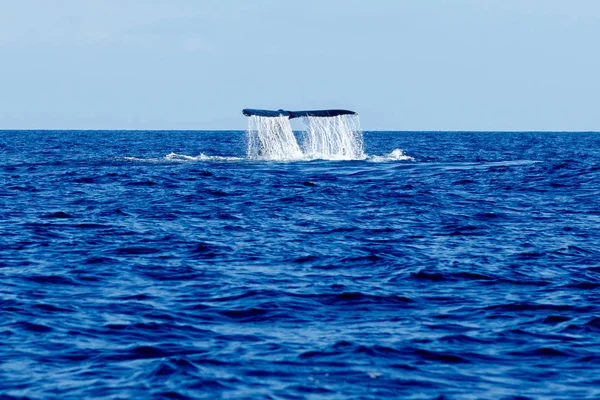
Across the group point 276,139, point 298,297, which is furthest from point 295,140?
point 298,297

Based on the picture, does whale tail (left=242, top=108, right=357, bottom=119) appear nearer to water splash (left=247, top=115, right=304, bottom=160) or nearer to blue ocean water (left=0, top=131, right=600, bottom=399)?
water splash (left=247, top=115, right=304, bottom=160)

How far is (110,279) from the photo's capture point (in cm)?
1530

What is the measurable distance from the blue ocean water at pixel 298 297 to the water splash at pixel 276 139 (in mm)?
17012

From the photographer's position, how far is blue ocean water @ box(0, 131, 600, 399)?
9.95 meters

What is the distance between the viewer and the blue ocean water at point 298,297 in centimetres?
995

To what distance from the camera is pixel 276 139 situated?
158 feet

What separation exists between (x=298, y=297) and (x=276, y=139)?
1356 inches

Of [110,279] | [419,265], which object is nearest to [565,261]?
[419,265]

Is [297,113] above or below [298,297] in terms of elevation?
above

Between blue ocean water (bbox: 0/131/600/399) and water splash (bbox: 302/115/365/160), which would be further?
water splash (bbox: 302/115/365/160)

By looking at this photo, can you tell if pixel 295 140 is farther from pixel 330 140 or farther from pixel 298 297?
pixel 298 297

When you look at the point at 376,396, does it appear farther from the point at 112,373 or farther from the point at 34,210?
the point at 34,210

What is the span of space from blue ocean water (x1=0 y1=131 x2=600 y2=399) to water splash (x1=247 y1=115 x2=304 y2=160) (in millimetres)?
17012

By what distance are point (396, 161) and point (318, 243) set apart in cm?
2876
